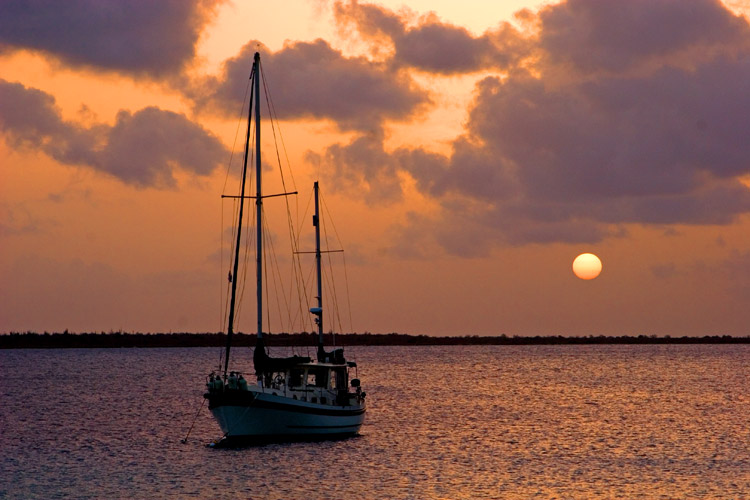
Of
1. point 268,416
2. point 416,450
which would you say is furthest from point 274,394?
point 416,450

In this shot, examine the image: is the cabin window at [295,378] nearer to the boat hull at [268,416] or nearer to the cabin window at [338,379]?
the boat hull at [268,416]

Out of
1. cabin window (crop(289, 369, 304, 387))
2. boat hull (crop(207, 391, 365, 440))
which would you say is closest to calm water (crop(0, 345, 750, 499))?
boat hull (crop(207, 391, 365, 440))

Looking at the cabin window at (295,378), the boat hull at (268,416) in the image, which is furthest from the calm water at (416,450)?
the cabin window at (295,378)

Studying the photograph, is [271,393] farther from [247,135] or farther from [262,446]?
[247,135]

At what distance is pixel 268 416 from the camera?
166 feet

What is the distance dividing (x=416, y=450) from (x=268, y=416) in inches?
347

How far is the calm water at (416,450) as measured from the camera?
41.7 m

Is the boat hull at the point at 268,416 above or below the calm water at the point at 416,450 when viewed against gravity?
above

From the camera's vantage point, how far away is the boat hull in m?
49.7

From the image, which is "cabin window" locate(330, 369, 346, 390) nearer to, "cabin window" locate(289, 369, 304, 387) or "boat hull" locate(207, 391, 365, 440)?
"boat hull" locate(207, 391, 365, 440)

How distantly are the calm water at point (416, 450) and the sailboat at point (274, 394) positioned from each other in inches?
41.7

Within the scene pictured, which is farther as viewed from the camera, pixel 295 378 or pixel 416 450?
pixel 416 450

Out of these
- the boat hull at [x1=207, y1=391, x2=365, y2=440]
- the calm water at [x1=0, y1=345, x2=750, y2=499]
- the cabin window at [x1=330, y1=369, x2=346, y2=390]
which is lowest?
the calm water at [x1=0, y1=345, x2=750, y2=499]

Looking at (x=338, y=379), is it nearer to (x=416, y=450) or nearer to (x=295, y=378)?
(x=295, y=378)
